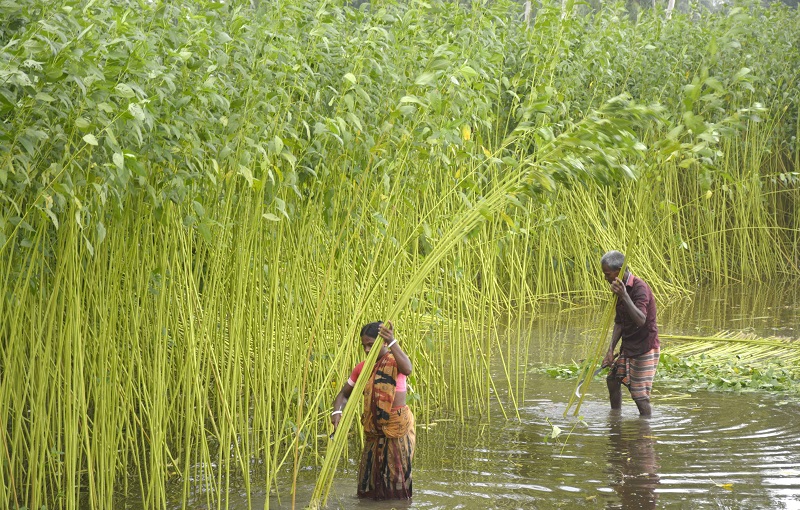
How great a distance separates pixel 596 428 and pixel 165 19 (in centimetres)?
372

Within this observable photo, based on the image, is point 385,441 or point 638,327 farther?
point 638,327

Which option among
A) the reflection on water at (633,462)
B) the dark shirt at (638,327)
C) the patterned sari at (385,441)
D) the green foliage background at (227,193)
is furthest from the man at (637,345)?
the patterned sari at (385,441)

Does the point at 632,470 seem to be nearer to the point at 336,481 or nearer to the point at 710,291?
the point at 336,481

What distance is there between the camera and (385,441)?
493 cm

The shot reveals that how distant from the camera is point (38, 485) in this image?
4.46m

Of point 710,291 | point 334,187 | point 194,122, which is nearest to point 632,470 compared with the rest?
point 334,187

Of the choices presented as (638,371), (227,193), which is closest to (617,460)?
(638,371)

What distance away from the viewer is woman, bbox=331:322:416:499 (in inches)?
191

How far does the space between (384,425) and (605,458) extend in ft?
5.00

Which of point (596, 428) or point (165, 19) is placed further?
point (596, 428)

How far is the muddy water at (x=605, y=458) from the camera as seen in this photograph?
5035 mm

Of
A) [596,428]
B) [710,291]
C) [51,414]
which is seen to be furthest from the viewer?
[710,291]

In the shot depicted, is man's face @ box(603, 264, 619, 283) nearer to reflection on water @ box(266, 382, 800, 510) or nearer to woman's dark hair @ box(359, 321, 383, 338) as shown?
reflection on water @ box(266, 382, 800, 510)

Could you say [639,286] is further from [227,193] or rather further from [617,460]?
[227,193]
